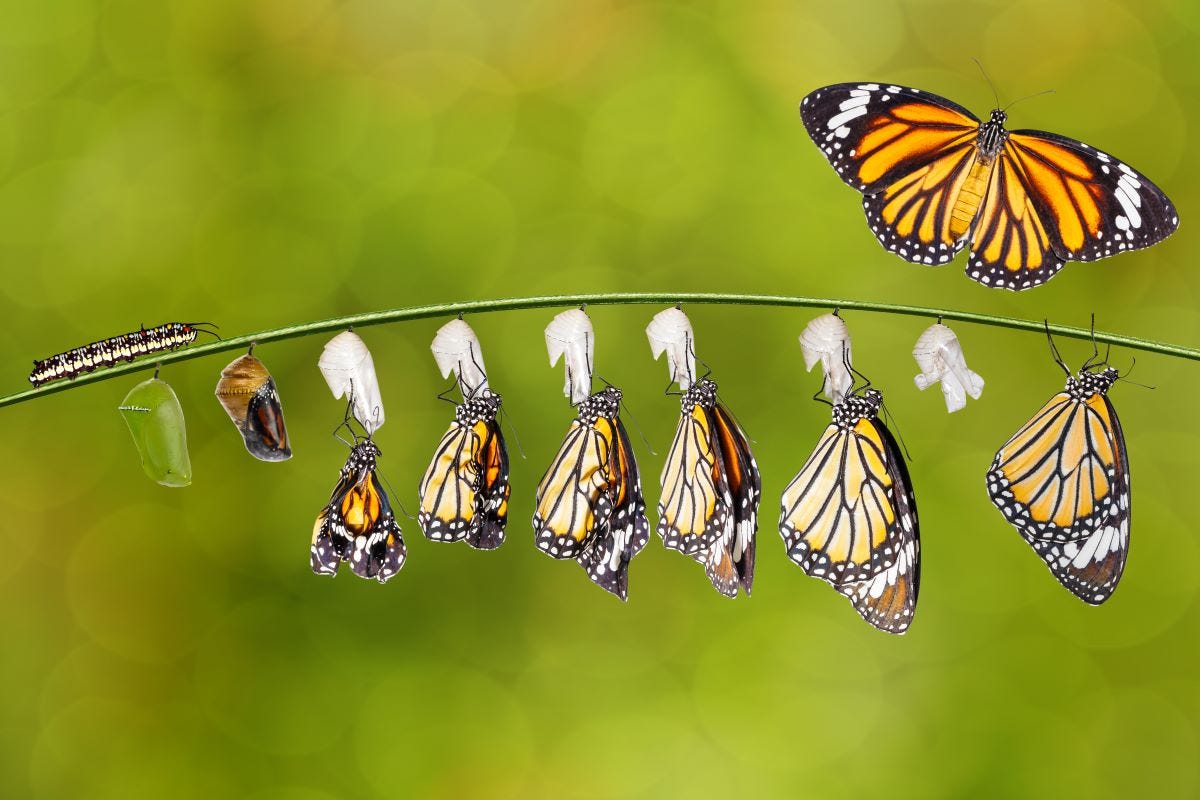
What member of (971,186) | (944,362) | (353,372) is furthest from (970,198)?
(353,372)

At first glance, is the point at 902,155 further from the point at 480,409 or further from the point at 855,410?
the point at 480,409

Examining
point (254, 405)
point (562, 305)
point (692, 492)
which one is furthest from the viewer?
point (692, 492)

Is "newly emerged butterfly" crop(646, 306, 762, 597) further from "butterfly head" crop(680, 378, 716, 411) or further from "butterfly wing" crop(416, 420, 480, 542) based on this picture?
"butterfly wing" crop(416, 420, 480, 542)

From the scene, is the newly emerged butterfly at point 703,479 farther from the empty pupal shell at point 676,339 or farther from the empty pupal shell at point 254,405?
the empty pupal shell at point 254,405

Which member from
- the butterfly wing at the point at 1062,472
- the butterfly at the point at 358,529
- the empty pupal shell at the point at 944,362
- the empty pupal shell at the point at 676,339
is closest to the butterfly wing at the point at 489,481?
the butterfly at the point at 358,529

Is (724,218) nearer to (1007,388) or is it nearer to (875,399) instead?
(1007,388)

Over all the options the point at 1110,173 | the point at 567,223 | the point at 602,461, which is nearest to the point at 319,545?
the point at 602,461

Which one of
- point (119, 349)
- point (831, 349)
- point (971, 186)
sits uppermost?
point (119, 349)
